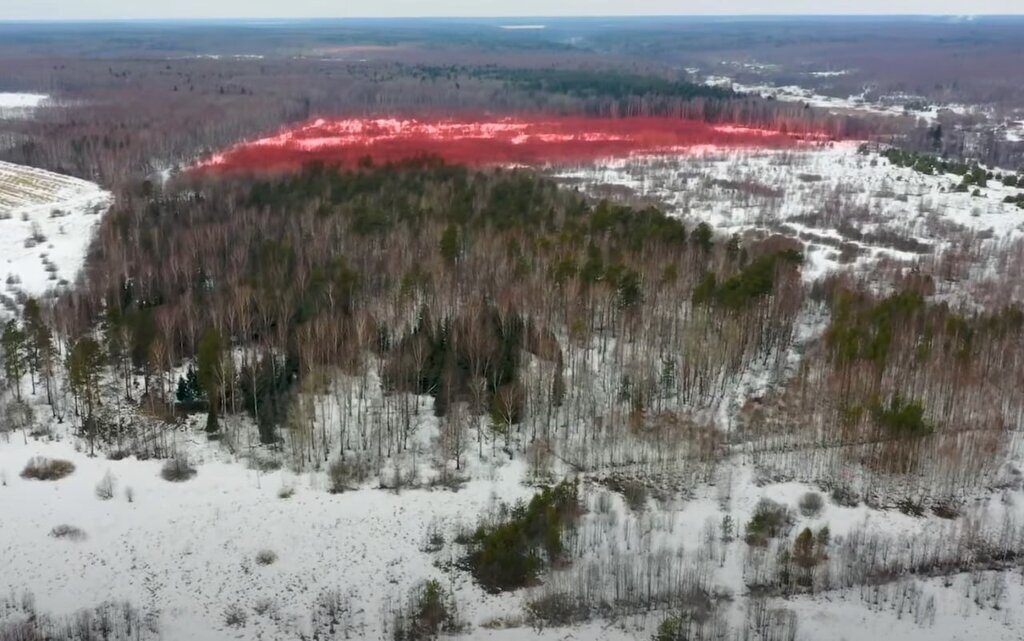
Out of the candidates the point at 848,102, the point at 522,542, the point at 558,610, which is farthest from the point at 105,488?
the point at 848,102

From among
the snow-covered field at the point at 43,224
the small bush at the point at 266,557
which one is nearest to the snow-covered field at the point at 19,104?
the snow-covered field at the point at 43,224

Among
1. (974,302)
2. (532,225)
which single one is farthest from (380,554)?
(974,302)

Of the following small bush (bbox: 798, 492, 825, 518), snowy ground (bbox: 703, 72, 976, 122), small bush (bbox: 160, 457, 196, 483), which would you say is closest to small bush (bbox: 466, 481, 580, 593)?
small bush (bbox: 798, 492, 825, 518)

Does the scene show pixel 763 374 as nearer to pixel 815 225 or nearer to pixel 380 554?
pixel 380 554

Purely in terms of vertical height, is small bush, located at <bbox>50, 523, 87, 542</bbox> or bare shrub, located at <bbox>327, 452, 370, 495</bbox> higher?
bare shrub, located at <bbox>327, 452, 370, 495</bbox>

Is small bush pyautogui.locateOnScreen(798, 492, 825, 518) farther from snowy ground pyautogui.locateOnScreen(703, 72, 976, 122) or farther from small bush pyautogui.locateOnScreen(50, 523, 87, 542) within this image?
snowy ground pyautogui.locateOnScreen(703, 72, 976, 122)

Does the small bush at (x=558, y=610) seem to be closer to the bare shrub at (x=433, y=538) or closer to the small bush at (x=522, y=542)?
the small bush at (x=522, y=542)
